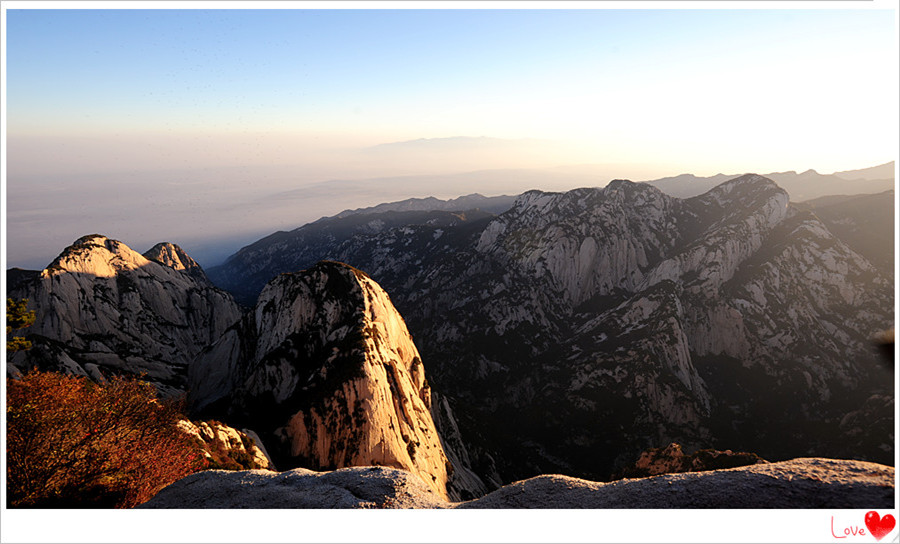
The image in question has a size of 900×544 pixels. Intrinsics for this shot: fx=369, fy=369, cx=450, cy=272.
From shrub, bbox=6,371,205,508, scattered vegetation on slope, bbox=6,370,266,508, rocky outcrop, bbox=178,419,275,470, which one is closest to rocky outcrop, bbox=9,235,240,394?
rocky outcrop, bbox=178,419,275,470

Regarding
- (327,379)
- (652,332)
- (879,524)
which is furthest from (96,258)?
(652,332)

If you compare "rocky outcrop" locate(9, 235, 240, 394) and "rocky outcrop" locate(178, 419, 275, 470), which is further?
"rocky outcrop" locate(9, 235, 240, 394)

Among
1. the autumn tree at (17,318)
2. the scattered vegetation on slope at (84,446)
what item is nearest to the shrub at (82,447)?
the scattered vegetation on slope at (84,446)

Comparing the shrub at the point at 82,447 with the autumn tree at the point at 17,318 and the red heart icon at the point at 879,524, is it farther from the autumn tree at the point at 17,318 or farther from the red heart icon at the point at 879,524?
the red heart icon at the point at 879,524

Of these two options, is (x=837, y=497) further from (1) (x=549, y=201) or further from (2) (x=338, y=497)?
(1) (x=549, y=201)

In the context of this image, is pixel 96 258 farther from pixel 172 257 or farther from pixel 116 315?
pixel 172 257

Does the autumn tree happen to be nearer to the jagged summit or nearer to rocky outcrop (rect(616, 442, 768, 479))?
rocky outcrop (rect(616, 442, 768, 479))

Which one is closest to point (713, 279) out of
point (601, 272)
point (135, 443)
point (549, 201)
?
point (601, 272)
